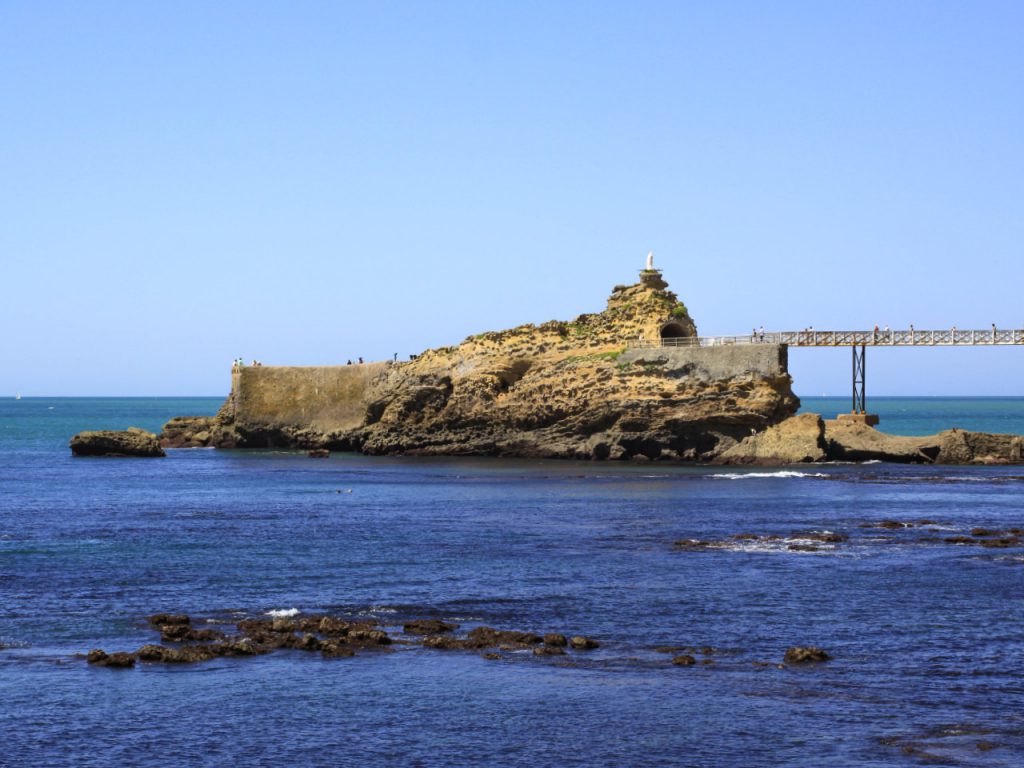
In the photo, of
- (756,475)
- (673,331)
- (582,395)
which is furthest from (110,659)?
(673,331)

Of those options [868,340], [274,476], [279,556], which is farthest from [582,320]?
[279,556]

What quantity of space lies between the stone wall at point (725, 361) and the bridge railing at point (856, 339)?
160 centimetres

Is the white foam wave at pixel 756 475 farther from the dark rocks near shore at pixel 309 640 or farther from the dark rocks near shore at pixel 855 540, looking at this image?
the dark rocks near shore at pixel 309 640

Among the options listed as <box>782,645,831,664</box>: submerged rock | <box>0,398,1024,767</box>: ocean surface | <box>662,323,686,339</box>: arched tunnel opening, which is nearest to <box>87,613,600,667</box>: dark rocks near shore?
<box>0,398,1024,767</box>: ocean surface

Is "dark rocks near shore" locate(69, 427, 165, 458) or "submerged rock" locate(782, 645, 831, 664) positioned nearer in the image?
"submerged rock" locate(782, 645, 831, 664)

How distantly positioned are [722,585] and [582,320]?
48.5 metres

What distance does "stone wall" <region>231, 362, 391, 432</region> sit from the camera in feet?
274

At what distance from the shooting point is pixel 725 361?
66.8m

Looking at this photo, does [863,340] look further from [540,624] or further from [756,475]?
[540,624]

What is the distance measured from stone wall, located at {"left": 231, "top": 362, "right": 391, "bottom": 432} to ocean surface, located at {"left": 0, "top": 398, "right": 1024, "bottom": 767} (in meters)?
31.9

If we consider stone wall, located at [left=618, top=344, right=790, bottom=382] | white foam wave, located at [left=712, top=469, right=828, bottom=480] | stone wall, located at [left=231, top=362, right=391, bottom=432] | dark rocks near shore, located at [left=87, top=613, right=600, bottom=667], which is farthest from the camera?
stone wall, located at [left=231, top=362, right=391, bottom=432]

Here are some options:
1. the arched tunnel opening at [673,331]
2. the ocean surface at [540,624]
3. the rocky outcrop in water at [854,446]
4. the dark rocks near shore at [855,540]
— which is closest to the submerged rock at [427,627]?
the ocean surface at [540,624]

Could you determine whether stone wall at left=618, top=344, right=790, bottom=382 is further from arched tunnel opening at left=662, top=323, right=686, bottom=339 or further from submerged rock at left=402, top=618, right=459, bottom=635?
submerged rock at left=402, top=618, right=459, bottom=635

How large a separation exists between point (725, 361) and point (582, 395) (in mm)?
8046
